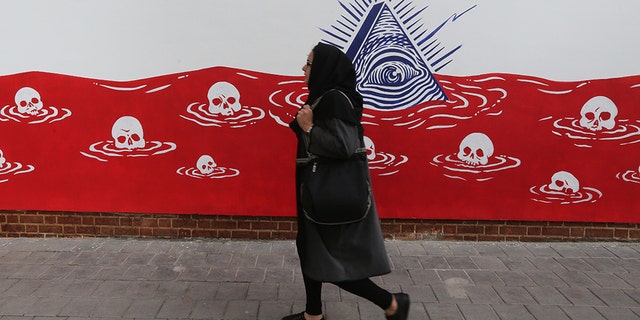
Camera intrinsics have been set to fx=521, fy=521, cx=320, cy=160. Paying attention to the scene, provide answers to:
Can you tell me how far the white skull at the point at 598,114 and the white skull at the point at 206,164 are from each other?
3.45m

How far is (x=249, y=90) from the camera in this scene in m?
4.82

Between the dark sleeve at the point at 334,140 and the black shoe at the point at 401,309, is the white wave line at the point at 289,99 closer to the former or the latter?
the dark sleeve at the point at 334,140

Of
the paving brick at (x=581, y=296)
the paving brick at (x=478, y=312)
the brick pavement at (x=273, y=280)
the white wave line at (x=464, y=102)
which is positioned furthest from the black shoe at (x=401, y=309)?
the white wave line at (x=464, y=102)

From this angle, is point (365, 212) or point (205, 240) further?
point (205, 240)

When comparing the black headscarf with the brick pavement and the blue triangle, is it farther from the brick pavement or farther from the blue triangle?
the blue triangle

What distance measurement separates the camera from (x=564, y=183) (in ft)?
16.1

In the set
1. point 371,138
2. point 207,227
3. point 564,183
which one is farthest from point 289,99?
point 564,183

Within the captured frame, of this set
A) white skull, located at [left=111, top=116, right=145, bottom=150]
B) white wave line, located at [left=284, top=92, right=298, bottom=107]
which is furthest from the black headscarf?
white skull, located at [left=111, top=116, right=145, bottom=150]

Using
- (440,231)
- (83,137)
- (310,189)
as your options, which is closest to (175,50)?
(83,137)

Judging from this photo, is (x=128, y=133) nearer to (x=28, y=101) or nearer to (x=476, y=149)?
(x=28, y=101)

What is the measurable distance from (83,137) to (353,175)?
3.15 m

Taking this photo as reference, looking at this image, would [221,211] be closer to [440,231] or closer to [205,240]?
[205,240]

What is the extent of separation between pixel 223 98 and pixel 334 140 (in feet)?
7.37

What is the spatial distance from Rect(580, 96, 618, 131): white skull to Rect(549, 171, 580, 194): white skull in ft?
1.57
